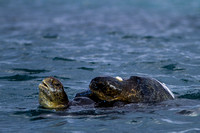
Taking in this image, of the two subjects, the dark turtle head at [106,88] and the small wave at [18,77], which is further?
the small wave at [18,77]

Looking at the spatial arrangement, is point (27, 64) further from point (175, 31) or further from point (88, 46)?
point (175, 31)

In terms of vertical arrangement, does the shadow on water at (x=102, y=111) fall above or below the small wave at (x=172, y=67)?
below

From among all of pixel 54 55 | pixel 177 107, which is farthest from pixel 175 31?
pixel 177 107

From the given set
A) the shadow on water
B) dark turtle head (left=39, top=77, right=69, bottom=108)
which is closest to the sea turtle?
dark turtle head (left=39, top=77, right=69, bottom=108)

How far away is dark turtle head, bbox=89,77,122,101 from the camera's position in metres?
8.02

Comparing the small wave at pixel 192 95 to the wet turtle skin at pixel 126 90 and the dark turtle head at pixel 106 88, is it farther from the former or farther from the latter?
the dark turtle head at pixel 106 88

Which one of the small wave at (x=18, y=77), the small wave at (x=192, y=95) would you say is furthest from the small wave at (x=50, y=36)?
the small wave at (x=192, y=95)

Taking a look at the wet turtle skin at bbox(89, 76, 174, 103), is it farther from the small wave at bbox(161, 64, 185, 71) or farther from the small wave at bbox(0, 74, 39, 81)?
the small wave at bbox(161, 64, 185, 71)

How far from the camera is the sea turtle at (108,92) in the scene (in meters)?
7.95

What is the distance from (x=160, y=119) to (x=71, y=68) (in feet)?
17.1

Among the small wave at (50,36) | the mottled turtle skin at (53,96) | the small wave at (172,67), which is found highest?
the small wave at (50,36)

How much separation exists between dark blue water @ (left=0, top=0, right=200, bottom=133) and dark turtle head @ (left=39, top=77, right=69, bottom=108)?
178 millimetres

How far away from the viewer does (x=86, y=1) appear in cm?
3447

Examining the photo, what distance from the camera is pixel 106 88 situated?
26.4 feet
